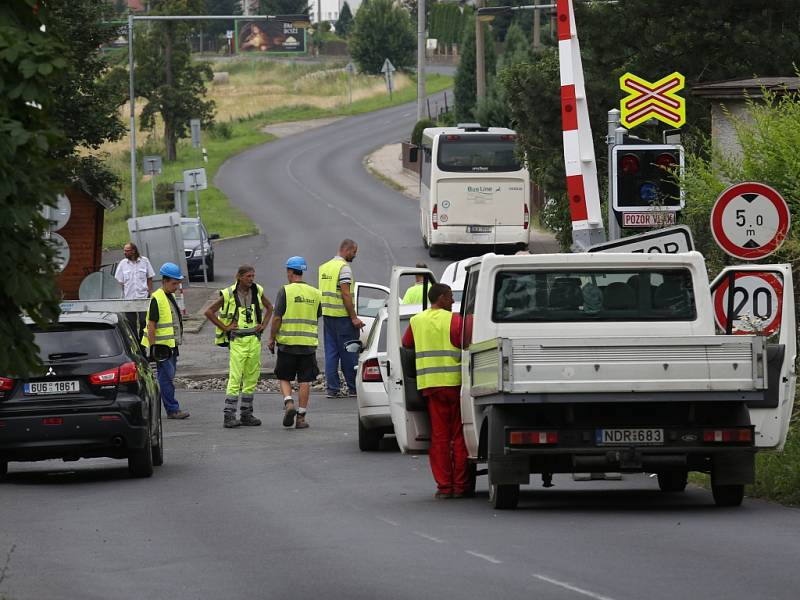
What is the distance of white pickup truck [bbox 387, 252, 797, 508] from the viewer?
12.5m

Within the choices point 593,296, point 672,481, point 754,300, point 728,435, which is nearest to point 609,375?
point 728,435

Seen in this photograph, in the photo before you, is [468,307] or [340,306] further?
[340,306]

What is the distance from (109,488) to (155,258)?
77.7ft

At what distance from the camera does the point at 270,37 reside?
154m

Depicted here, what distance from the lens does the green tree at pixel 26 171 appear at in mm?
7949

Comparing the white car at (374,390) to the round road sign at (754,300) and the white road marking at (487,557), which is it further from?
the white road marking at (487,557)

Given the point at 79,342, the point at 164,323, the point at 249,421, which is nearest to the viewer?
the point at 79,342

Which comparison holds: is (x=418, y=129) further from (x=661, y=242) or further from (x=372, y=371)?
(x=661, y=242)

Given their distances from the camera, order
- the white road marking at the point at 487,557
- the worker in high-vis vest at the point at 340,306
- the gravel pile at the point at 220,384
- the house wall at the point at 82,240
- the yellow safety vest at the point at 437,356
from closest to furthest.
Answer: the white road marking at the point at 487,557, the yellow safety vest at the point at 437,356, the worker in high-vis vest at the point at 340,306, the gravel pile at the point at 220,384, the house wall at the point at 82,240

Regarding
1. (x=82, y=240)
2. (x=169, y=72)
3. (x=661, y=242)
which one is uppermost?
(x=169, y=72)

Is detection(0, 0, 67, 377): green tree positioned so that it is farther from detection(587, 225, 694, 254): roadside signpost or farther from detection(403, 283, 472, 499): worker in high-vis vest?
detection(587, 225, 694, 254): roadside signpost

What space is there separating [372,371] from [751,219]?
463cm

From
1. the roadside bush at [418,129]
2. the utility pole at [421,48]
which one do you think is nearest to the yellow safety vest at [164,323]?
the utility pole at [421,48]

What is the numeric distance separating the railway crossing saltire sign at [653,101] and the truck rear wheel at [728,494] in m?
8.52
